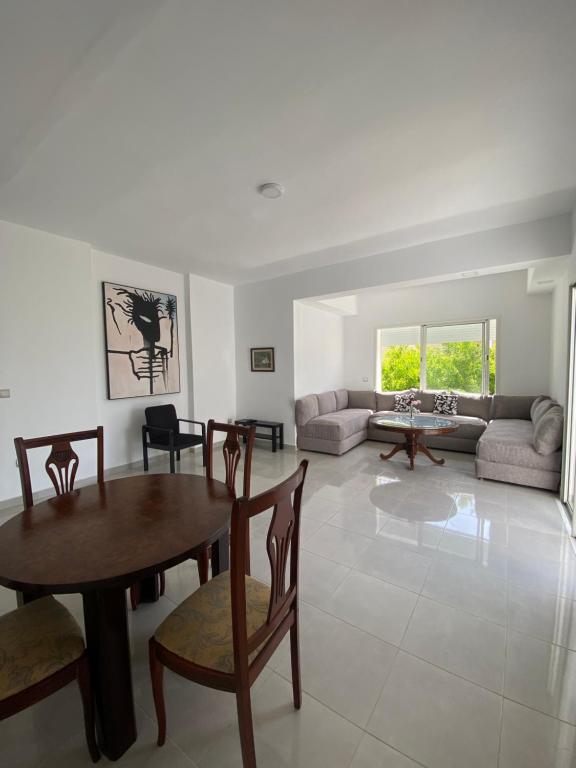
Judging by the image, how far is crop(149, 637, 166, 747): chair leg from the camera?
1137 mm

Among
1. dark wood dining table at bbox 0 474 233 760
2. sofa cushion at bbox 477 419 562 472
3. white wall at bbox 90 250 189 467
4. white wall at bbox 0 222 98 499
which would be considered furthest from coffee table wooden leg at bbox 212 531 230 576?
sofa cushion at bbox 477 419 562 472

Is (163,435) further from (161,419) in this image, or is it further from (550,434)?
(550,434)

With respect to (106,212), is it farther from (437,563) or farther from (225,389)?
(437,563)

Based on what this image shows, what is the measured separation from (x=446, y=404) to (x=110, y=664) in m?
5.36

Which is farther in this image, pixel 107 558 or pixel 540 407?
pixel 540 407

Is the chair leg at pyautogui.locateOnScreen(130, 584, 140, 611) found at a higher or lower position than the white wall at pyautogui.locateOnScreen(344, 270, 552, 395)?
lower

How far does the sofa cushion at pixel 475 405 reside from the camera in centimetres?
513

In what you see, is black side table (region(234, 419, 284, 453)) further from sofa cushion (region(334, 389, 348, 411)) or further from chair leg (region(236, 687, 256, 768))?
chair leg (region(236, 687, 256, 768))

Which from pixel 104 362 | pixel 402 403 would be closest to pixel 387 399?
pixel 402 403

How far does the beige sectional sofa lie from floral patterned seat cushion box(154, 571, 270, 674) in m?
3.31

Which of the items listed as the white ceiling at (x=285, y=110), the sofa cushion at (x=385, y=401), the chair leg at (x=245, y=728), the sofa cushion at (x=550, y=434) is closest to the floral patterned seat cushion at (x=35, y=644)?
the chair leg at (x=245, y=728)

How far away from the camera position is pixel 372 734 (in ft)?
3.92

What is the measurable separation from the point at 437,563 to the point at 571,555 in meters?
0.98

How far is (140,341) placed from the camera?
14.0 ft
